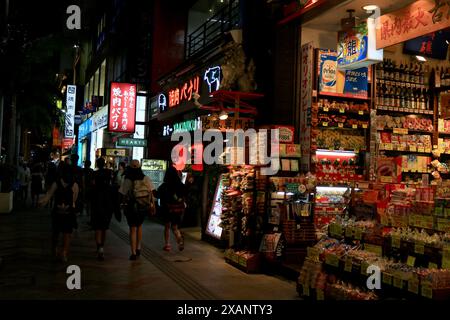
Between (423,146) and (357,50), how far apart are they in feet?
10.8

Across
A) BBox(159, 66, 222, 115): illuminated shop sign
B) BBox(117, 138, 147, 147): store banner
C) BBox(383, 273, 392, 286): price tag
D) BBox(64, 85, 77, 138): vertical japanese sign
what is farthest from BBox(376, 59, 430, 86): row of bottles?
BBox(64, 85, 77, 138): vertical japanese sign

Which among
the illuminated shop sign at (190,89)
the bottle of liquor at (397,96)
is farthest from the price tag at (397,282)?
the illuminated shop sign at (190,89)

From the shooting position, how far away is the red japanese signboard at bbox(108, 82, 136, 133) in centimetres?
1916

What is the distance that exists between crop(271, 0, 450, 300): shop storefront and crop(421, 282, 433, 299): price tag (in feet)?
0.73

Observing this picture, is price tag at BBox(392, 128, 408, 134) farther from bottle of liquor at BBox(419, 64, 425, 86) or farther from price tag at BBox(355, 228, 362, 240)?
price tag at BBox(355, 228, 362, 240)

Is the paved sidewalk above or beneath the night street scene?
beneath

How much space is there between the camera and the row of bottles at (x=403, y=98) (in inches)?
395

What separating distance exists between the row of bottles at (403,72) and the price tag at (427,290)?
6.25 meters

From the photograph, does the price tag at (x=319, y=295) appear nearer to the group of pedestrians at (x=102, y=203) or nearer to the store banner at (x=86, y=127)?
the group of pedestrians at (x=102, y=203)

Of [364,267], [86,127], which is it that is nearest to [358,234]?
[364,267]

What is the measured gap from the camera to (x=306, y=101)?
956 cm

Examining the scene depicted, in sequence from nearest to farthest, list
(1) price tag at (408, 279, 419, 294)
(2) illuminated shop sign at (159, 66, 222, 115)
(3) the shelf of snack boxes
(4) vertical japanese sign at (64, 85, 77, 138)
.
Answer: (1) price tag at (408, 279, 419, 294)
(3) the shelf of snack boxes
(2) illuminated shop sign at (159, 66, 222, 115)
(4) vertical japanese sign at (64, 85, 77, 138)

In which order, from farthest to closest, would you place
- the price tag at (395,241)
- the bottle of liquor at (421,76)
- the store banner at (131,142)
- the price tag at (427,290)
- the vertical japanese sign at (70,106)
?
the vertical japanese sign at (70,106) < the store banner at (131,142) < the bottle of liquor at (421,76) < the price tag at (395,241) < the price tag at (427,290)

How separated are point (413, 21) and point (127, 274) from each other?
20.1 feet
